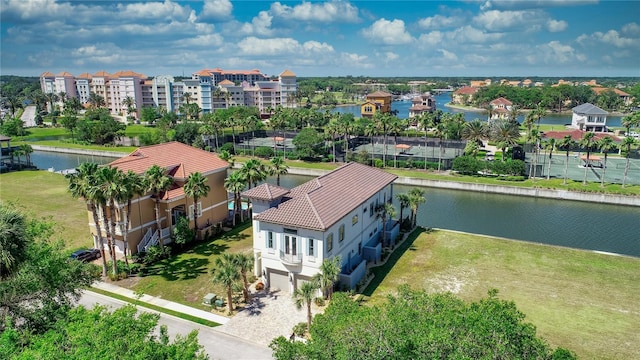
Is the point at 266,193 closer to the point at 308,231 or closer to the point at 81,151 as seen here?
the point at 308,231

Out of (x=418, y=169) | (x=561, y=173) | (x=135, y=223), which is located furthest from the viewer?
(x=418, y=169)

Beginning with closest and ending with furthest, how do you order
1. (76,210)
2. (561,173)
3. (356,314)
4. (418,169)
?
(356,314), (76,210), (561,173), (418,169)

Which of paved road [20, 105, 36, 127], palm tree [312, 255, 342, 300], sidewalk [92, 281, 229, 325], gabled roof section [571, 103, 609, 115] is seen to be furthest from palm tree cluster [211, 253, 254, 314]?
paved road [20, 105, 36, 127]

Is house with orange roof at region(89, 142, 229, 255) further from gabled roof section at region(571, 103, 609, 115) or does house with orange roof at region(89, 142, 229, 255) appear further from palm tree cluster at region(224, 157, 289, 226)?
gabled roof section at region(571, 103, 609, 115)

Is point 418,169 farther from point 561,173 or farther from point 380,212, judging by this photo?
point 380,212

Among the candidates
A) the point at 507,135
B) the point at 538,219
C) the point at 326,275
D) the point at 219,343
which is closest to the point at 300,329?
the point at 326,275

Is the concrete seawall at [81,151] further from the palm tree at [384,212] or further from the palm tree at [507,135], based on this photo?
the palm tree at [507,135]

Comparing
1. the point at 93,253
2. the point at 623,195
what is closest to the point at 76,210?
the point at 93,253
